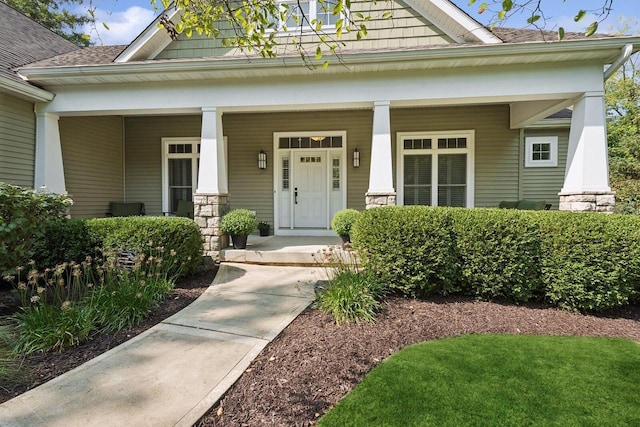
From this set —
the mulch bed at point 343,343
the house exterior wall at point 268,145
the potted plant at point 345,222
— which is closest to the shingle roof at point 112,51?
the house exterior wall at point 268,145

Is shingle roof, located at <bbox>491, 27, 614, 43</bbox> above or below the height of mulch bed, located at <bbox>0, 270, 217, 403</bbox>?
above

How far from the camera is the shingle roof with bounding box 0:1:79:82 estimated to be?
6.27 m

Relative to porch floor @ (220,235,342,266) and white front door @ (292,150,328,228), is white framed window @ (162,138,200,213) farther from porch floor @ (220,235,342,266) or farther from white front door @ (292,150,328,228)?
porch floor @ (220,235,342,266)

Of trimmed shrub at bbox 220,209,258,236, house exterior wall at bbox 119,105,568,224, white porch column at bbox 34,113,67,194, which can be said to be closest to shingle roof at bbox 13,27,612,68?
white porch column at bbox 34,113,67,194

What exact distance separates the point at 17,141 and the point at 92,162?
176cm

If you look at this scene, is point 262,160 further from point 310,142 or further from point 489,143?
point 489,143

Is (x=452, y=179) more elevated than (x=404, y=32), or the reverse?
(x=404, y=32)

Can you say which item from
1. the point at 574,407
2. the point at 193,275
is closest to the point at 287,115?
the point at 193,275

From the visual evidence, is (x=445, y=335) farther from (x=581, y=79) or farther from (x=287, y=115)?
(x=287, y=115)

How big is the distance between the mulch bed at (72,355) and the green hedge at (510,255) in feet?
7.71

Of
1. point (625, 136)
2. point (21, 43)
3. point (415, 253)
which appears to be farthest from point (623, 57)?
point (21, 43)

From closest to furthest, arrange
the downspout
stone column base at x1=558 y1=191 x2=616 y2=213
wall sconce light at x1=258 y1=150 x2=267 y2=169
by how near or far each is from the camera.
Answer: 1. the downspout
2. stone column base at x1=558 y1=191 x2=616 y2=213
3. wall sconce light at x1=258 y1=150 x2=267 y2=169

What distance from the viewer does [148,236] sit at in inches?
174

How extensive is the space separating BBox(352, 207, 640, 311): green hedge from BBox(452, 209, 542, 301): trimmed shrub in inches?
0.4
